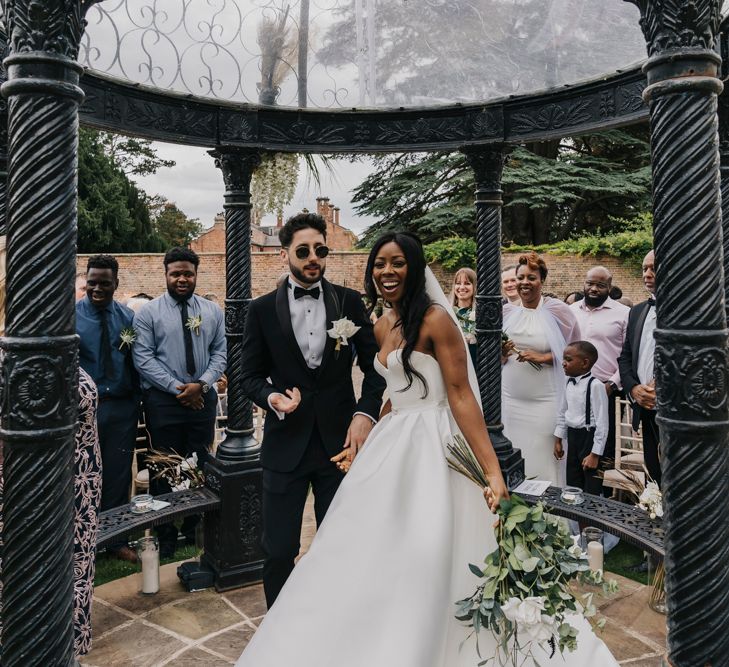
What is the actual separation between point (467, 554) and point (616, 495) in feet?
11.6

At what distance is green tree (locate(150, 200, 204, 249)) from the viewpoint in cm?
4332

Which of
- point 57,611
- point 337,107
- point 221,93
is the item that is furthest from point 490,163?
point 57,611

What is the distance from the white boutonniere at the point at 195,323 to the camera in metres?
5.30

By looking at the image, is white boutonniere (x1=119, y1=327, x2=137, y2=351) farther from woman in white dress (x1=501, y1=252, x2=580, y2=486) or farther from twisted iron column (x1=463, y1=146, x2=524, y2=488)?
woman in white dress (x1=501, y1=252, x2=580, y2=486)

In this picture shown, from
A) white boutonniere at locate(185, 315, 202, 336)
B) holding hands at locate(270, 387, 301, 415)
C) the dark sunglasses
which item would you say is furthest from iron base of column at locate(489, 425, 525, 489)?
white boutonniere at locate(185, 315, 202, 336)

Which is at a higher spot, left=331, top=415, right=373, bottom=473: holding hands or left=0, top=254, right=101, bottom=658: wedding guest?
left=331, top=415, right=373, bottom=473: holding hands

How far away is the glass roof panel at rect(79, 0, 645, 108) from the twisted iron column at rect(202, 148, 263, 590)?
2.01 feet

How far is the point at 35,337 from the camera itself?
216 cm

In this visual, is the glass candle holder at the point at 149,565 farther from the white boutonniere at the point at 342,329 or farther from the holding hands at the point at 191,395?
the white boutonniere at the point at 342,329

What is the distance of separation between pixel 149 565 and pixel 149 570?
4cm

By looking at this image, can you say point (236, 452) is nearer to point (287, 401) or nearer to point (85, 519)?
point (85, 519)

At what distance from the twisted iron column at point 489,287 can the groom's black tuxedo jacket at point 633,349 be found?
101cm

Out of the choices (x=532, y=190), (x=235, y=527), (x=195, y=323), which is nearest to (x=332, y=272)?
(x=532, y=190)

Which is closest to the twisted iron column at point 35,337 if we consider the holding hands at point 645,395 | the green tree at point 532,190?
the holding hands at point 645,395
